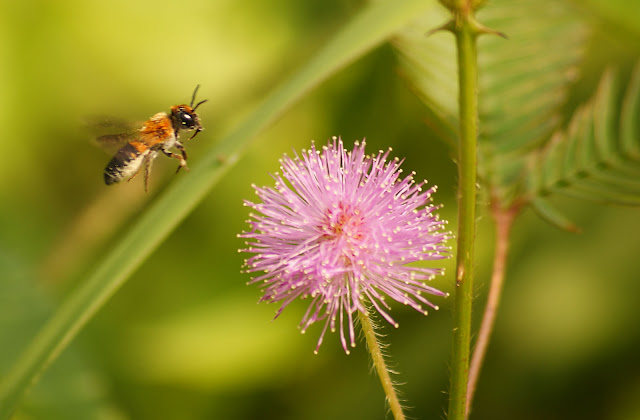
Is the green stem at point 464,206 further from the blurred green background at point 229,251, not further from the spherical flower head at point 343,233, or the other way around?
the blurred green background at point 229,251

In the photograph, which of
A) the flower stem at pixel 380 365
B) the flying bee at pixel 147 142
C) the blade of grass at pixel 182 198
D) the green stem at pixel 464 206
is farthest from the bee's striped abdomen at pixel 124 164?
the green stem at pixel 464 206

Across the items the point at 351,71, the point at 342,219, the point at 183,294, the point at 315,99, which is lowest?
the point at 183,294

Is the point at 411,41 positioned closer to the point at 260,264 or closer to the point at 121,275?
the point at 260,264

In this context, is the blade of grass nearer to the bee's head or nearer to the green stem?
the green stem

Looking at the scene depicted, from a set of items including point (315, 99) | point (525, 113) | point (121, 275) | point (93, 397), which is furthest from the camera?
point (315, 99)

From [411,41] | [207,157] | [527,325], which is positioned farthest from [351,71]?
[207,157]

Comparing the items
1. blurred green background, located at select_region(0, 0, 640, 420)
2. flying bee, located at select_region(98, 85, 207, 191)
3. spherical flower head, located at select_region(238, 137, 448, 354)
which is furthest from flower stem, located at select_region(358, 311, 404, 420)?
blurred green background, located at select_region(0, 0, 640, 420)
